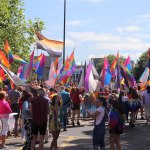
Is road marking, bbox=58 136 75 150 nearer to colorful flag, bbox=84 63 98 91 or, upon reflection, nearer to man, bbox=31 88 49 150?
man, bbox=31 88 49 150

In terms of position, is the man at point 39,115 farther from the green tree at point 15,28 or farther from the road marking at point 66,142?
the green tree at point 15,28

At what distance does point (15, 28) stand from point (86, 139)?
78.0 feet

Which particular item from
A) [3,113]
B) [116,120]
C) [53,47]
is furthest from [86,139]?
[53,47]

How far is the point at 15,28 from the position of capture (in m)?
35.6

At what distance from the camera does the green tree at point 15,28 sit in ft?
111

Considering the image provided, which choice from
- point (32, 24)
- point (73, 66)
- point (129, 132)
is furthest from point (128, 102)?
point (32, 24)

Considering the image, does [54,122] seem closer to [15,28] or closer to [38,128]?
[38,128]

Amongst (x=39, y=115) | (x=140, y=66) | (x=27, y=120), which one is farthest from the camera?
(x=140, y=66)

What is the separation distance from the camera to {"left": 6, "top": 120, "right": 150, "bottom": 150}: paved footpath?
11.8 meters

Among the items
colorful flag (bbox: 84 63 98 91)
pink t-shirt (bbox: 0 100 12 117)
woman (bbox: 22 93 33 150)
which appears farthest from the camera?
colorful flag (bbox: 84 63 98 91)

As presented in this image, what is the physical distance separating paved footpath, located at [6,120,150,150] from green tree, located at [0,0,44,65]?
18743 mm

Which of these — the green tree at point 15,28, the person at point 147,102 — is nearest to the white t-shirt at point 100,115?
the person at point 147,102

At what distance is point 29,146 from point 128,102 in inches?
290

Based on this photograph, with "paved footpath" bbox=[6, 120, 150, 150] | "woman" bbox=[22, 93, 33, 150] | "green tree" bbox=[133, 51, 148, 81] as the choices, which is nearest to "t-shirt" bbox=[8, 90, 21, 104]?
"paved footpath" bbox=[6, 120, 150, 150]
